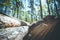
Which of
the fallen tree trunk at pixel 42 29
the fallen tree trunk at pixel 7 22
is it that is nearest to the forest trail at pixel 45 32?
the fallen tree trunk at pixel 42 29

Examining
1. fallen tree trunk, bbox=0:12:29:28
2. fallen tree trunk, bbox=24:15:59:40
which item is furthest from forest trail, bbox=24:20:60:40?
fallen tree trunk, bbox=0:12:29:28

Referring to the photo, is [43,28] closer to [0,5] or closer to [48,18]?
[48,18]

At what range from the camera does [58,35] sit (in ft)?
11.1

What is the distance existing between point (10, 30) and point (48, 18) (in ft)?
4.64

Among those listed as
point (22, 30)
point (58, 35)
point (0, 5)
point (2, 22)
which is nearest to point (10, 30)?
point (22, 30)

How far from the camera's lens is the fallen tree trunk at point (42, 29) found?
350 centimetres

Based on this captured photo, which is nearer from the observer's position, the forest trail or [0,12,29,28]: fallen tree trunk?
the forest trail

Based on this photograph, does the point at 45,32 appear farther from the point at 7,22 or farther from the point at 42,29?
the point at 7,22

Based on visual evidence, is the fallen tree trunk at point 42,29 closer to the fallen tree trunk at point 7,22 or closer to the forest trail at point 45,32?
the forest trail at point 45,32

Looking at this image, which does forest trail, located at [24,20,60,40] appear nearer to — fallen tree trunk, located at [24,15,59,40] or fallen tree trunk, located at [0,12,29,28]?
fallen tree trunk, located at [24,15,59,40]

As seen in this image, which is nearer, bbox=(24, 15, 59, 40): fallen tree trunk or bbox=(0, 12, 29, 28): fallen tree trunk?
bbox=(24, 15, 59, 40): fallen tree trunk

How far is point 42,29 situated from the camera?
12.0ft

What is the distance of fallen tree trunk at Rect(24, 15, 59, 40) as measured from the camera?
138 inches

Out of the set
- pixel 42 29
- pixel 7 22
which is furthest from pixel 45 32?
pixel 7 22
